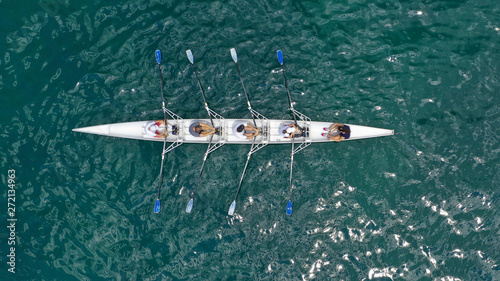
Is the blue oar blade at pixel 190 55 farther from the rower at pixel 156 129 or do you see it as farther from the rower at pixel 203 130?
the rower at pixel 156 129

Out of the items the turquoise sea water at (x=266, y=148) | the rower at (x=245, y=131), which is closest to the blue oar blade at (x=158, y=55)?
the turquoise sea water at (x=266, y=148)

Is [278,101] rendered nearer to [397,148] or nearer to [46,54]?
[397,148]

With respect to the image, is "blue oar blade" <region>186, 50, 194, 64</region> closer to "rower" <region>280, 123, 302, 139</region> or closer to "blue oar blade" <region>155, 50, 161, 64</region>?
"blue oar blade" <region>155, 50, 161, 64</region>

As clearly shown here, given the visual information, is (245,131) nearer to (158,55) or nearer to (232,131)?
(232,131)

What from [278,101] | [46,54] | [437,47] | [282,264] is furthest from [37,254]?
[437,47]

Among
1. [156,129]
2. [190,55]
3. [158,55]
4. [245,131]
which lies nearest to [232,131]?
[245,131]
